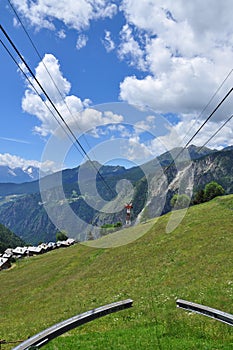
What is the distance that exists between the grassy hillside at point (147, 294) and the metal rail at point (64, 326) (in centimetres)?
34

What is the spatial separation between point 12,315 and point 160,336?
776 inches

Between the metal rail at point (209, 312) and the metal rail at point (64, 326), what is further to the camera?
the metal rail at point (209, 312)

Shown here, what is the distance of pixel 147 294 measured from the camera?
834 inches

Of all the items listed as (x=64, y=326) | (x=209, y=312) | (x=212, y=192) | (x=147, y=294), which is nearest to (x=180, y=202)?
(x=212, y=192)

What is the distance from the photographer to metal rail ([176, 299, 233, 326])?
1361 centimetres

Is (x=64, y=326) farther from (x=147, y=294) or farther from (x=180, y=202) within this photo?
(x=180, y=202)

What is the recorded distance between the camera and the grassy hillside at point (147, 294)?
1288cm

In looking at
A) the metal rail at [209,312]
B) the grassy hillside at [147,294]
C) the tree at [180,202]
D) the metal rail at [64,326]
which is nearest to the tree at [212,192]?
the tree at [180,202]

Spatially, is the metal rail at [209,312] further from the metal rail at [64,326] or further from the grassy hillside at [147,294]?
the metal rail at [64,326]

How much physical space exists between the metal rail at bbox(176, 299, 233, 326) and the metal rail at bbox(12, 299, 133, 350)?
12.0 ft

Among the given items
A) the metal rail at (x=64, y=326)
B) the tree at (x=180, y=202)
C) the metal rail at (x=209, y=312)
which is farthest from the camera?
the tree at (x=180, y=202)

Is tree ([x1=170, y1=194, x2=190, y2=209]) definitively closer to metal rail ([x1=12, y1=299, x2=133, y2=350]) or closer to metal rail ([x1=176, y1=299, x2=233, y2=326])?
metal rail ([x1=12, y1=299, x2=133, y2=350])

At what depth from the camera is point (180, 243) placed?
119ft

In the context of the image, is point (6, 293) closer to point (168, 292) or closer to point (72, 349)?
point (168, 292)
